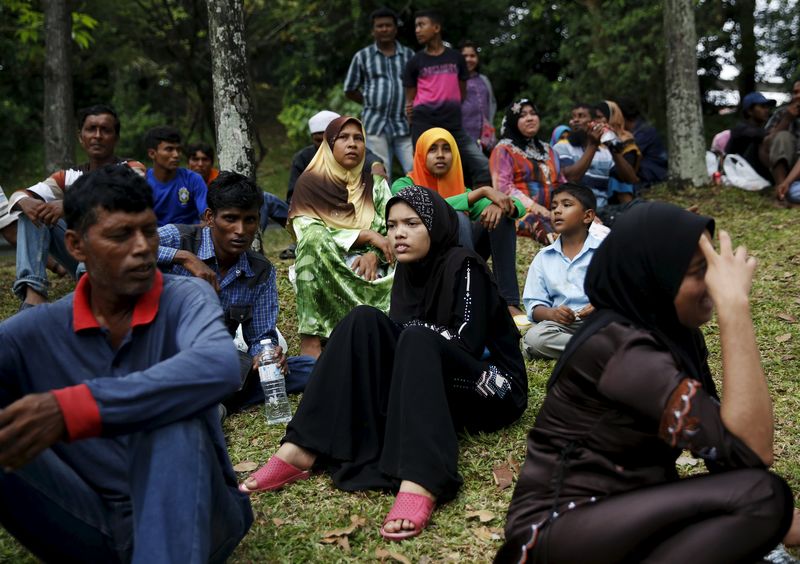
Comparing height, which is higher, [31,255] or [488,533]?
[31,255]

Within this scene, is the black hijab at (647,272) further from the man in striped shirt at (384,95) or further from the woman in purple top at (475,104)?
the woman in purple top at (475,104)

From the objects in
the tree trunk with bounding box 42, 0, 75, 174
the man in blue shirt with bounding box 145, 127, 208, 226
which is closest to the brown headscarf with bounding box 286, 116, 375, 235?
the man in blue shirt with bounding box 145, 127, 208, 226

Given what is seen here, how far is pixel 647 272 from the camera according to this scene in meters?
2.79

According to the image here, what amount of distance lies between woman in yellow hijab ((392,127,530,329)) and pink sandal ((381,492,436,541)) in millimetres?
2961

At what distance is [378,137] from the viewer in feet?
33.8

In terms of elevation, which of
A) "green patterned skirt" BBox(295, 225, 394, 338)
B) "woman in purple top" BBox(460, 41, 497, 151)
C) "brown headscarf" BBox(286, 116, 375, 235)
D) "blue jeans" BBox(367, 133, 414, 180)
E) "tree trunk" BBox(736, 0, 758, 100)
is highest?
"tree trunk" BBox(736, 0, 758, 100)

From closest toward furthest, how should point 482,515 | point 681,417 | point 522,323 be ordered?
point 681,417
point 482,515
point 522,323

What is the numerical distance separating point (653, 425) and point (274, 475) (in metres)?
2.13

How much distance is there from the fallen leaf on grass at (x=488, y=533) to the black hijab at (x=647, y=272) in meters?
1.16

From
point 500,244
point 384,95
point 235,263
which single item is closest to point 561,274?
point 500,244

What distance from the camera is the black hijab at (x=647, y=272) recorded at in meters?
2.77

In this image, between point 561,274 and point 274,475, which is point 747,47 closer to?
point 561,274

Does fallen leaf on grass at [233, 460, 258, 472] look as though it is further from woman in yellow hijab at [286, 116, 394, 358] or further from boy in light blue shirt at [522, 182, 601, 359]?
boy in light blue shirt at [522, 182, 601, 359]

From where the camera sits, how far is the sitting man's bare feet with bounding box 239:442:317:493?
4.26 m
